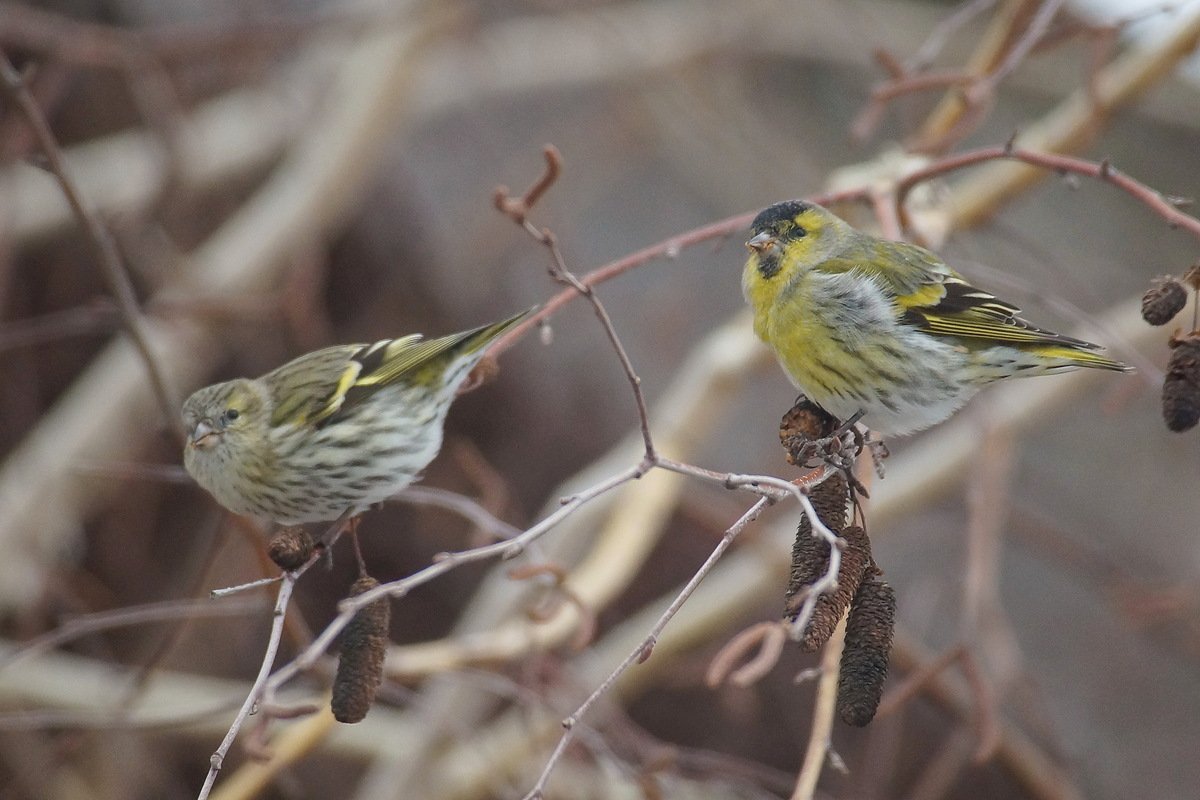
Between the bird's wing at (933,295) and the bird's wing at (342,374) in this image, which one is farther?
the bird's wing at (342,374)

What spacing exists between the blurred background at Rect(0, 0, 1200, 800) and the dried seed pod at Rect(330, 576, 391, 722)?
0.67m

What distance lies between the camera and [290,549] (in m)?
1.66

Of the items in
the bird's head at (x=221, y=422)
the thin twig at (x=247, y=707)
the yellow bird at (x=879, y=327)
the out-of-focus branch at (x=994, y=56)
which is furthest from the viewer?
the out-of-focus branch at (x=994, y=56)

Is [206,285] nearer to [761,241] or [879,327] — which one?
A: [761,241]

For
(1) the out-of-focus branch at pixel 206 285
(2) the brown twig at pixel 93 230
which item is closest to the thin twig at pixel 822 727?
(2) the brown twig at pixel 93 230

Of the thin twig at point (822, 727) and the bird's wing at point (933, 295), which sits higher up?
the bird's wing at point (933, 295)

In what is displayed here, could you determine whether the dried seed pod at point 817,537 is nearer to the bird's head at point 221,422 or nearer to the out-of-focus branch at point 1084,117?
the bird's head at point 221,422

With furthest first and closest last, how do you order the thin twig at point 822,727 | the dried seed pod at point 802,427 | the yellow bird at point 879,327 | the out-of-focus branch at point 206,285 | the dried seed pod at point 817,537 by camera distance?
the out-of-focus branch at point 206,285, the yellow bird at point 879,327, the dried seed pod at point 802,427, the thin twig at point 822,727, the dried seed pod at point 817,537

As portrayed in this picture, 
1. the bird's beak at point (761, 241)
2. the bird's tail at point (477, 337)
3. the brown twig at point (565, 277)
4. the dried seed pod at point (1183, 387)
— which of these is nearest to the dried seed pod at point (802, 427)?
the brown twig at point (565, 277)

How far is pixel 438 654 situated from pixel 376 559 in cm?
247

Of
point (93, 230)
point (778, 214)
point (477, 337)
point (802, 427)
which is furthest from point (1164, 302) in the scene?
point (93, 230)

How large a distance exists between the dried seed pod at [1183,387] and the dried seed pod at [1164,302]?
1.9 inches

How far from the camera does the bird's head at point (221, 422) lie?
2.37 meters

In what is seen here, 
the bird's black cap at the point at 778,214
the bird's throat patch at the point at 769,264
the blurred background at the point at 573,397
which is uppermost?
the bird's black cap at the point at 778,214
